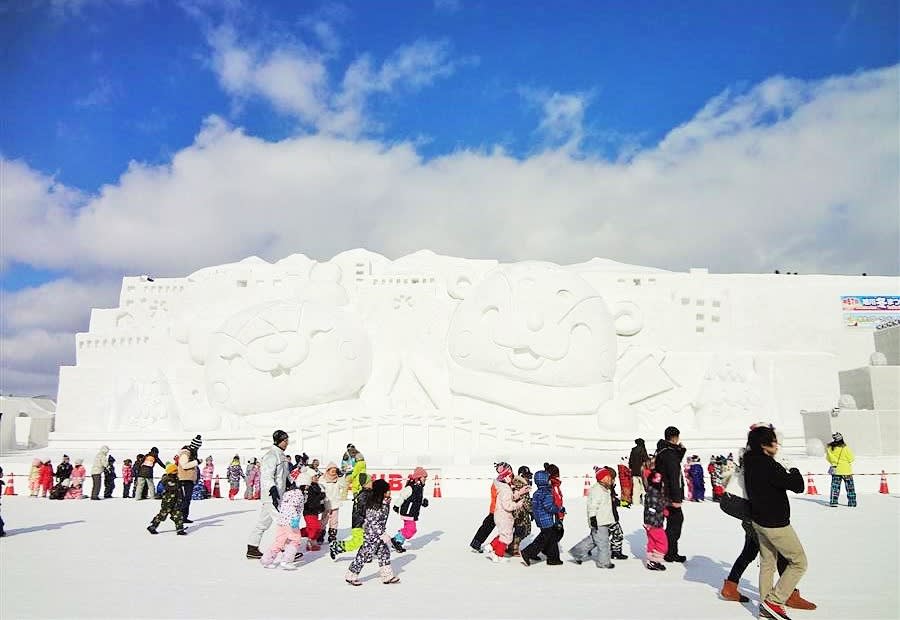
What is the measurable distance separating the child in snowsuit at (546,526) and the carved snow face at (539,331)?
1466 centimetres

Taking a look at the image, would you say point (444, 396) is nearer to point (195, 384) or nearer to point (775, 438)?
point (195, 384)

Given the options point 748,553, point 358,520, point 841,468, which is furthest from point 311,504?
point 841,468

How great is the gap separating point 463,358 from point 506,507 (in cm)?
1545

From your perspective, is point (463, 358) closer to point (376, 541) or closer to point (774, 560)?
point (376, 541)

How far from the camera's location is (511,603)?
486 centimetres

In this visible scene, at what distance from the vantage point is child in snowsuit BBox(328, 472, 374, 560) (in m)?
6.01

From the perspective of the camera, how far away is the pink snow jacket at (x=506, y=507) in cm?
654

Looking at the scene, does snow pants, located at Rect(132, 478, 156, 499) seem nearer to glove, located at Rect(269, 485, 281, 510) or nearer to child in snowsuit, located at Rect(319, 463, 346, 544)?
child in snowsuit, located at Rect(319, 463, 346, 544)

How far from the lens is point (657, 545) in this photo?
6.04m

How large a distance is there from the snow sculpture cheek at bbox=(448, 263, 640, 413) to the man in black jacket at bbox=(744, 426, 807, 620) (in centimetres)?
1635

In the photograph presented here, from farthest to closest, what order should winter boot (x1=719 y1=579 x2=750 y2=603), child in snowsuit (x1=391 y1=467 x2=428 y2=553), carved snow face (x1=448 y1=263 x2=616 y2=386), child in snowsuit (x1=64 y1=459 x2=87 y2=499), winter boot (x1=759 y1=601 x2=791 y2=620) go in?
carved snow face (x1=448 y1=263 x2=616 y2=386) < child in snowsuit (x1=64 y1=459 x2=87 y2=499) < child in snowsuit (x1=391 y1=467 x2=428 y2=553) < winter boot (x1=719 y1=579 x2=750 y2=603) < winter boot (x1=759 y1=601 x2=791 y2=620)

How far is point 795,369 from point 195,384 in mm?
21987

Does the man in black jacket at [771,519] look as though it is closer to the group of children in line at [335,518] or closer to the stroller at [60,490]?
the group of children in line at [335,518]

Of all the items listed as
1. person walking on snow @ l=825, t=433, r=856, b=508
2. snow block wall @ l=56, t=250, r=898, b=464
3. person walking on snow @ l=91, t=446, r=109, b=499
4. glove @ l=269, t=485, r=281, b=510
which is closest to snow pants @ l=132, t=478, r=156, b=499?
person walking on snow @ l=91, t=446, r=109, b=499
